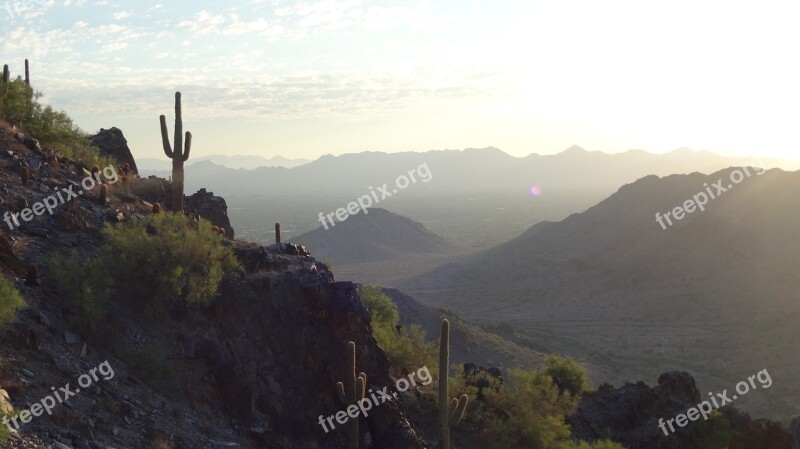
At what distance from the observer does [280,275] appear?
699 inches

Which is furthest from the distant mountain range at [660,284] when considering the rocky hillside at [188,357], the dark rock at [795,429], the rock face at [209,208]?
the rock face at [209,208]

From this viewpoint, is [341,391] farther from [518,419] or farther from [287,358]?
[518,419]

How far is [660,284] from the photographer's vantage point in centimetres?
6094

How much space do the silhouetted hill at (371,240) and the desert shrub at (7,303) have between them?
264ft

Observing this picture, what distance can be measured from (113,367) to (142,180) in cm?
1078

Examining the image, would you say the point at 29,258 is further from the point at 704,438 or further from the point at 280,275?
the point at 704,438

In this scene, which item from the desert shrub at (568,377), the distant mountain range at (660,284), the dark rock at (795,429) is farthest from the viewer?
the distant mountain range at (660,284)

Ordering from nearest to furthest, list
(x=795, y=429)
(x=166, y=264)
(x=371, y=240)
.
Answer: (x=166, y=264) < (x=795, y=429) < (x=371, y=240)

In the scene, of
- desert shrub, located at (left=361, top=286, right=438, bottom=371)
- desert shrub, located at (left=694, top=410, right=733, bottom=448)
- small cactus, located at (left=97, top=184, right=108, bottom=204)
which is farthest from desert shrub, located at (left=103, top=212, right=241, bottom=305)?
desert shrub, located at (left=694, top=410, right=733, bottom=448)

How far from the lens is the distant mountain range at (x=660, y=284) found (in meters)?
43.6

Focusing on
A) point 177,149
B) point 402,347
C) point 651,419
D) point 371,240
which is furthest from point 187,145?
point 371,240

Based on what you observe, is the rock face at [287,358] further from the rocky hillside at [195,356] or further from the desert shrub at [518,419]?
the desert shrub at [518,419]

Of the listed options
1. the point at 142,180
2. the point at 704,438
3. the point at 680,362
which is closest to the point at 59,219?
the point at 142,180

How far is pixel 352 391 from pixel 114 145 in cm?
1776
